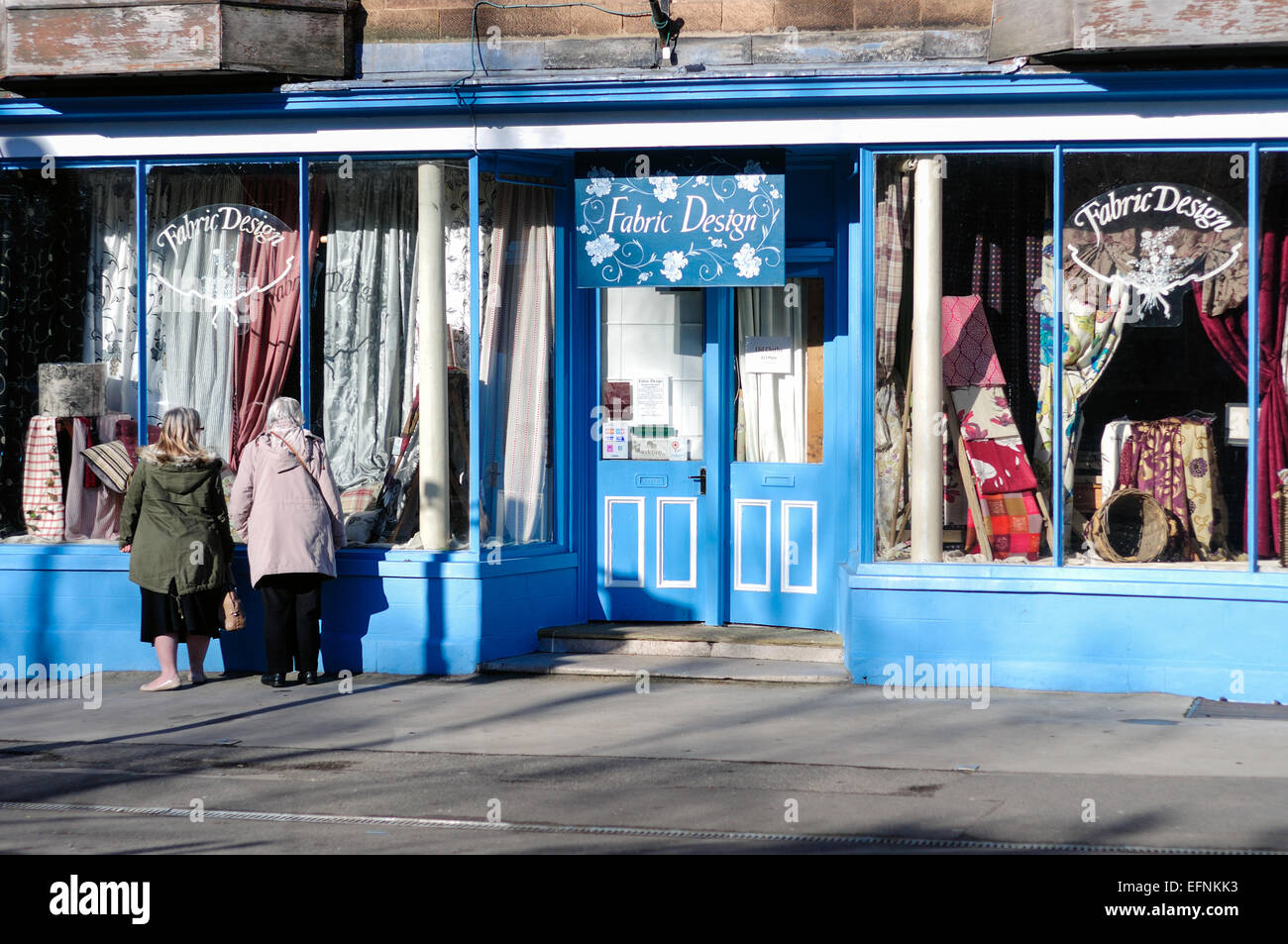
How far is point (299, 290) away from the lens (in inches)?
417

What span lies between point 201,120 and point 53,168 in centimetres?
120

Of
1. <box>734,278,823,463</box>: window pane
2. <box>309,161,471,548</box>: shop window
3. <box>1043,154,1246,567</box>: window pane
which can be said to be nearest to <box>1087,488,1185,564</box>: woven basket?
<box>1043,154,1246,567</box>: window pane

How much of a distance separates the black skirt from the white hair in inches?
45.6

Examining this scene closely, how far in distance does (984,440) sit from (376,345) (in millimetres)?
4172

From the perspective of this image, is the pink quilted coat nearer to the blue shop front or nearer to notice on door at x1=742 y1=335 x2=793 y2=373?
the blue shop front

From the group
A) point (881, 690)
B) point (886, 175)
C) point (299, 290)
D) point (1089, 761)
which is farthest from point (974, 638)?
point (299, 290)

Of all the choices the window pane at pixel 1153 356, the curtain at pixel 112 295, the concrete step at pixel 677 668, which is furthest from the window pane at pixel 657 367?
the curtain at pixel 112 295

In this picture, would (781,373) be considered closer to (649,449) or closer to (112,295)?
(649,449)

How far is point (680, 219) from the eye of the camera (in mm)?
10039

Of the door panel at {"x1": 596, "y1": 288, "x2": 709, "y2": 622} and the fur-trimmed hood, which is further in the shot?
the door panel at {"x1": 596, "y1": 288, "x2": 709, "y2": 622}

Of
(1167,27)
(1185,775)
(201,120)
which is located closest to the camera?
(1185,775)

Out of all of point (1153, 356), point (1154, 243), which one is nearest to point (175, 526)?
point (1153, 356)

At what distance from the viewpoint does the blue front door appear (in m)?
10.7

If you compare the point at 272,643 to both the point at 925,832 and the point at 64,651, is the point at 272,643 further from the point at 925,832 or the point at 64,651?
the point at 925,832
